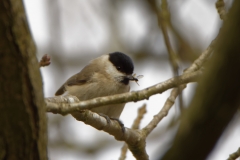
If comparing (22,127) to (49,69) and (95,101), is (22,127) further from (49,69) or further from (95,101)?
(49,69)

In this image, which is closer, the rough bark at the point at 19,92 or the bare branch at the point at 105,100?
the rough bark at the point at 19,92

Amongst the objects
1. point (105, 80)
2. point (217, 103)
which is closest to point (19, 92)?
point (217, 103)

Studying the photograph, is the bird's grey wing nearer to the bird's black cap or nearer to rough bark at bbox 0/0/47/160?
the bird's black cap

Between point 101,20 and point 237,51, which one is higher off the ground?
point 101,20

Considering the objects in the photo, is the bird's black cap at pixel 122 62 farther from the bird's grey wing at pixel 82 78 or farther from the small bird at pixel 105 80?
the bird's grey wing at pixel 82 78

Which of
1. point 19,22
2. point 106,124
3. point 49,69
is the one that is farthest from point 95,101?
point 49,69

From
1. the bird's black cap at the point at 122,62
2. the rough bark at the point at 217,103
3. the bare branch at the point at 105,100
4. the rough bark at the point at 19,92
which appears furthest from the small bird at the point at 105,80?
the rough bark at the point at 217,103

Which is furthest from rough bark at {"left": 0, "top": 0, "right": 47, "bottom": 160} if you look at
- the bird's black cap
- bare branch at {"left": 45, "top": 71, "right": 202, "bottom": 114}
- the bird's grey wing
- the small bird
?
the bird's black cap
